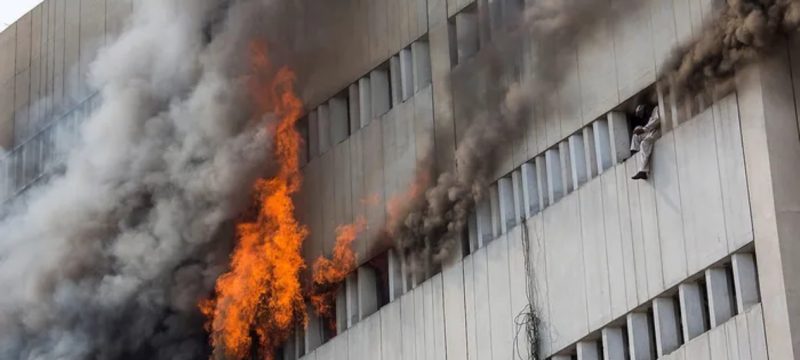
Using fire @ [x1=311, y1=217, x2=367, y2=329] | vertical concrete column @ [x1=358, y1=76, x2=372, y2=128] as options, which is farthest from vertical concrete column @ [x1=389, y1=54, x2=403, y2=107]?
fire @ [x1=311, y1=217, x2=367, y2=329]

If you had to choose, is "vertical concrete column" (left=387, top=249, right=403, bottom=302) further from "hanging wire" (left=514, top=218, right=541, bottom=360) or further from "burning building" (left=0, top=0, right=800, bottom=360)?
"hanging wire" (left=514, top=218, right=541, bottom=360)

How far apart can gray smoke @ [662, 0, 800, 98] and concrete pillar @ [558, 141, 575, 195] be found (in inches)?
109

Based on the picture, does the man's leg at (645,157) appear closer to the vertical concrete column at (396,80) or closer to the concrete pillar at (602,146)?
the concrete pillar at (602,146)

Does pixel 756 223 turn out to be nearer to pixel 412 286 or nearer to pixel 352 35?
pixel 412 286

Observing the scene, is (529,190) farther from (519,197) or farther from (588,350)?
(588,350)

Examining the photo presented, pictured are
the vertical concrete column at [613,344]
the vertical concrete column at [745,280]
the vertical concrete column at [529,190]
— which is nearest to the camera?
the vertical concrete column at [745,280]

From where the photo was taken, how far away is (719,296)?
24844mm

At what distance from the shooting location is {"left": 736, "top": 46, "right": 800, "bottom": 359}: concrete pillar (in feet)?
77.9

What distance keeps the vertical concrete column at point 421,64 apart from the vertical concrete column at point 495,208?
2810 millimetres

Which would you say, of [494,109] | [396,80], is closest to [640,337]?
[494,109]

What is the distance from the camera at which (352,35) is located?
111 feet

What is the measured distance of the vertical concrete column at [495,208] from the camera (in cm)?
2981

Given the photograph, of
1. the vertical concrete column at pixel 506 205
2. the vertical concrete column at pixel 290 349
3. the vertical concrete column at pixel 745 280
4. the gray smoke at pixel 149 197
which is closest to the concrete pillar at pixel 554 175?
the vertical concrete column at pixel 506 205

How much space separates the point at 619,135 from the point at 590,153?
0.72m
